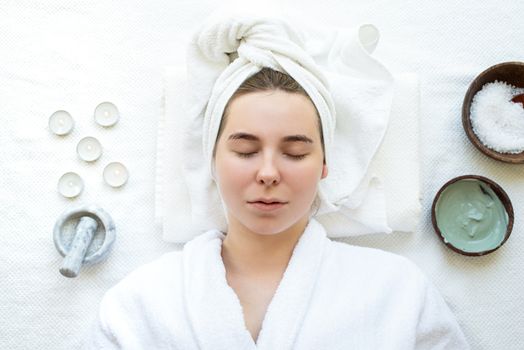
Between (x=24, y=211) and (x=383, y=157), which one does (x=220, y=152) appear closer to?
(x=383, y=157)

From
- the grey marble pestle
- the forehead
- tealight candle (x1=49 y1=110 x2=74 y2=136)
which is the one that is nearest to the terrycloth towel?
the forehead

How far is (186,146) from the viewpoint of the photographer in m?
1.49

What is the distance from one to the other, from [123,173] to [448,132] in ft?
3.39

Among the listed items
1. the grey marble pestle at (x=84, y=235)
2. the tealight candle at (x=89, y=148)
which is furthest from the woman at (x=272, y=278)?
the tealight candle at (x=89, y=148)

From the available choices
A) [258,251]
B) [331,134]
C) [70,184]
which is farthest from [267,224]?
[70,184]

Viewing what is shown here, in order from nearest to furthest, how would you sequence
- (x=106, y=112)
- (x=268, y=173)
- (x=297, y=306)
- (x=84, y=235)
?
1. (x=268, y=173)
2. (x=297, y=306)
3. (x=84, y=235)
4. (x=106, y=112)

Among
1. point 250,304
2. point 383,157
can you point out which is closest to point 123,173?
point 250,304

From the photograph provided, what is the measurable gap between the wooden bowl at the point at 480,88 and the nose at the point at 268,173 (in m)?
0.71

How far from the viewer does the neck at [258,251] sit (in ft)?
4.55

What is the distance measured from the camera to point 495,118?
158 cm

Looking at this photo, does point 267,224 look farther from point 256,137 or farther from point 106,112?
point 106,112

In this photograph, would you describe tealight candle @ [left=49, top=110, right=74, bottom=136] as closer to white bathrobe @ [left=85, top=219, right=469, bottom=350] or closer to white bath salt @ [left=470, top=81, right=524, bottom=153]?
white bathrobe @ [left=85, top=219, right=469, bottom=350]

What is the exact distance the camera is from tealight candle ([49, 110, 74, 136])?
1.62 m

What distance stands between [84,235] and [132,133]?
13.7 inches
